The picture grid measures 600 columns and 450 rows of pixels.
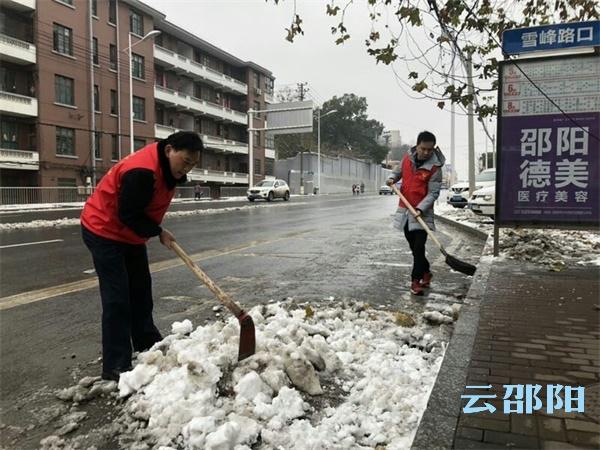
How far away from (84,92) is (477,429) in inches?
1318

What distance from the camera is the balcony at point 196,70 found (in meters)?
39.7

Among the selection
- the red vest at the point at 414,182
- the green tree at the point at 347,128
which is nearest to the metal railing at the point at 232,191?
the green tree at the point at 347,128

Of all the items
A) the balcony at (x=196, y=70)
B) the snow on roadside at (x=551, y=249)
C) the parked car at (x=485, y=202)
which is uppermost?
the balcony at (x=196, y=70)

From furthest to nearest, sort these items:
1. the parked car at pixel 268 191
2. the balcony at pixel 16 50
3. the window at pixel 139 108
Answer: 1. the window at pixel 139 108
2. the parked car at pixel 268 191
3. the balcony at pixel 16 50

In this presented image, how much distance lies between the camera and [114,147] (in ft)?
111

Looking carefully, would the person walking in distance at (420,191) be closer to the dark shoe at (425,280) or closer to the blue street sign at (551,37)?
the dark shoe at (425,280)

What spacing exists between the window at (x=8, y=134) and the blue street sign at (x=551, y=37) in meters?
27.7

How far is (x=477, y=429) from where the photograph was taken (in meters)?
2.39

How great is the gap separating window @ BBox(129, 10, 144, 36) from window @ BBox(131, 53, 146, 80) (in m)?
1.64

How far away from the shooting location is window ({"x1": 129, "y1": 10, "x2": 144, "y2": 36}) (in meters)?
35.6

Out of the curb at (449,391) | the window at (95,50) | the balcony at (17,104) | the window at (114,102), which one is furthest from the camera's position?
the window at (114,102)

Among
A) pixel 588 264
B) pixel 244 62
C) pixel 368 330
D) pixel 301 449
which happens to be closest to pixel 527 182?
pixel 588 264

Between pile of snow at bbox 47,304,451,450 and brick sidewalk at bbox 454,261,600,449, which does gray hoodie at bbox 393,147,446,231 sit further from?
pile of snow at bbox 47,304,451,450

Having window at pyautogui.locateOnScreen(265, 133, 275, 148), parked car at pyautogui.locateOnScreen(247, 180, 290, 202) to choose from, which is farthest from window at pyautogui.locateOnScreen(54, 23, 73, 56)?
window at pyautogui.locateOnScreen(265, 133, 275, 148)
